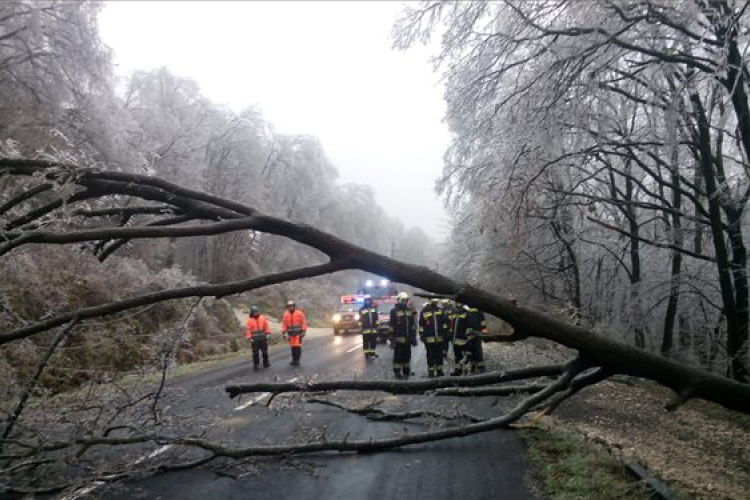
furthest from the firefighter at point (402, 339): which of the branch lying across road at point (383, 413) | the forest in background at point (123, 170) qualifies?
the branch lying across road at point (383, 413)

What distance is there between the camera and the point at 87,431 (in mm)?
4492

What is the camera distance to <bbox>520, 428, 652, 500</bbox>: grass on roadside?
4.82m

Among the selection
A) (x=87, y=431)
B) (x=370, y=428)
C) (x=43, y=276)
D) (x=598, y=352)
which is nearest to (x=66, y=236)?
(x=87, y=431)

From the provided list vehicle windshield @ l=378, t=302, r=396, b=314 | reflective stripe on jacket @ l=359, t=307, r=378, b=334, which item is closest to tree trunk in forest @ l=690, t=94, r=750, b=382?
reflective stripe on jacket @ l=359, t=307, r=378, b=334

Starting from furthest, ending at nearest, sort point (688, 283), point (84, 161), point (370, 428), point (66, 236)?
point (688, 283)
point (370, 428)
point (84, 161)
point (66, 236)

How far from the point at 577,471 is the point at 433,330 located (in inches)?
272

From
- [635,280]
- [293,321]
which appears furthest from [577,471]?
[293,321]

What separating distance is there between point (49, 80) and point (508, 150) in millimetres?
13747

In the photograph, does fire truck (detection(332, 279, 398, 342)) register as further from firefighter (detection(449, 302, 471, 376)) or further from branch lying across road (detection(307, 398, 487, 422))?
branch lying across road (detection(307, 398, 487, 422))

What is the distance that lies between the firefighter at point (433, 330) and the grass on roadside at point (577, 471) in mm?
5391

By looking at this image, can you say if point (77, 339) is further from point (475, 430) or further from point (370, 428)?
point (475, 430)

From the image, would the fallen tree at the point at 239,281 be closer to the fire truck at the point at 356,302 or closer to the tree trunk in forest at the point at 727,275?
the tree trunk in forest at the point at 727,275

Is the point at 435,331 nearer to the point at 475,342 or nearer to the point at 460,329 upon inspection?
the point at 460,329

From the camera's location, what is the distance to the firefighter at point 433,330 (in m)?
12.4
